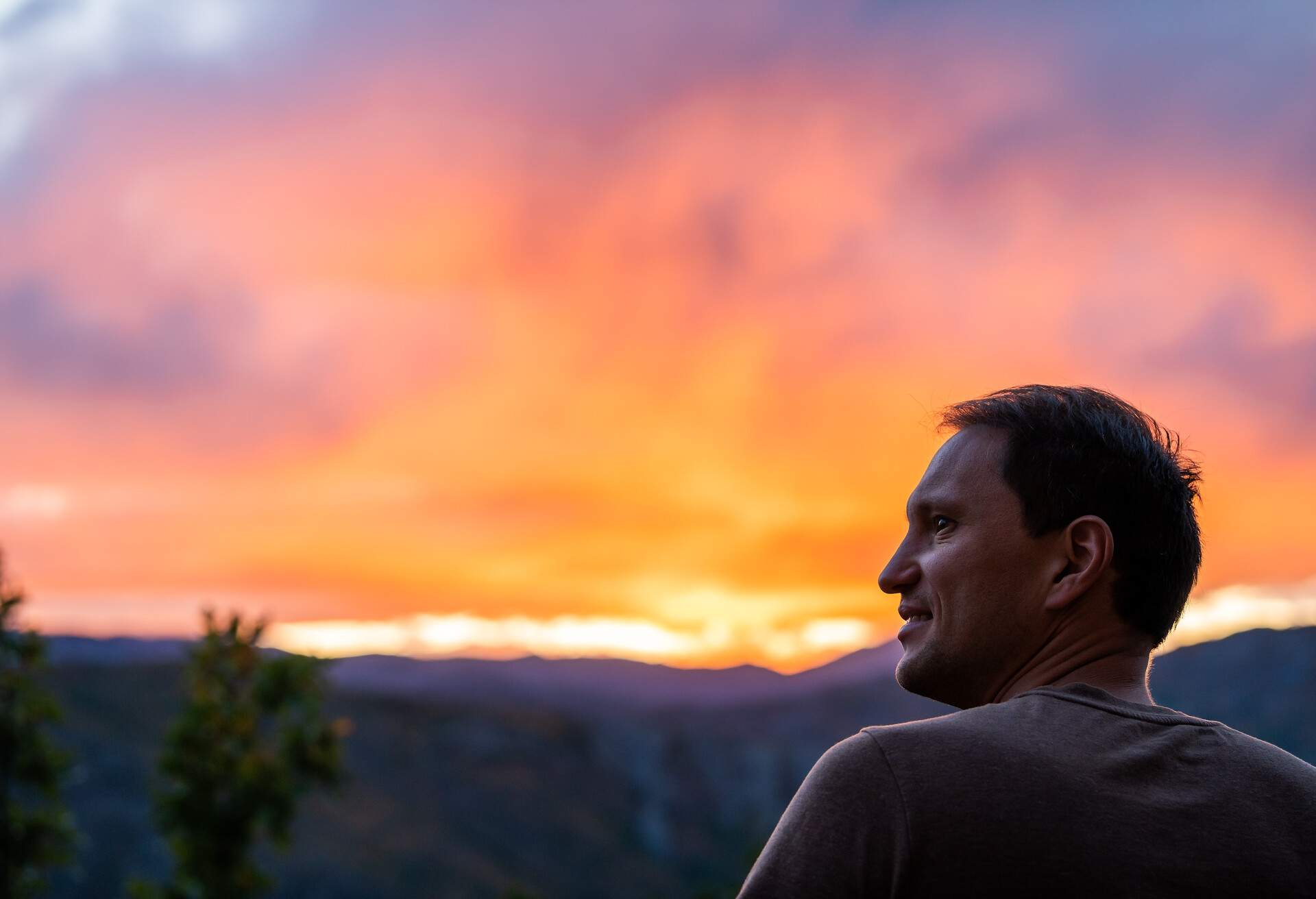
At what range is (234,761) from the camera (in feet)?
87.2

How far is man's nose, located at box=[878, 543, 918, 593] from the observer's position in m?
2.56

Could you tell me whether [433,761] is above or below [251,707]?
below

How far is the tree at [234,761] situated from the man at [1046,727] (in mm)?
25855

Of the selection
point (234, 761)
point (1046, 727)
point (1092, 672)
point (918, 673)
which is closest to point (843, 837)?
point (1046, 727)

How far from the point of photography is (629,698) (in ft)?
552

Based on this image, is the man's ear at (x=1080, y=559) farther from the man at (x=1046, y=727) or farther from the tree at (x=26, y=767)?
the tree at (x=26, y=767)

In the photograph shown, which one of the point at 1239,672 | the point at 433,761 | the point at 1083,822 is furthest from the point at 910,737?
the point at 1239,672

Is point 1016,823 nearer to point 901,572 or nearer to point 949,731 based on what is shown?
point 949,731

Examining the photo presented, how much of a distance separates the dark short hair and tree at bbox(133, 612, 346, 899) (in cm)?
2594

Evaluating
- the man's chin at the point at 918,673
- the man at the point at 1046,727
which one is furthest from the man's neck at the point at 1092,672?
the man's chin at the point at 918,673

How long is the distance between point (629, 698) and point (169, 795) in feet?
476

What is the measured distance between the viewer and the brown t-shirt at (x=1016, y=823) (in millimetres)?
1873

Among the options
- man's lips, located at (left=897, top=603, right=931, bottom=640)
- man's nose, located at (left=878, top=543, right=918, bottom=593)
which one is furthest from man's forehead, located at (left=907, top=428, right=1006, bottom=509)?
man's lips, located at (left=897, top=603, right=931, bottom=640)

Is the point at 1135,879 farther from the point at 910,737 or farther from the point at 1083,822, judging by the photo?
the point at 910,737
